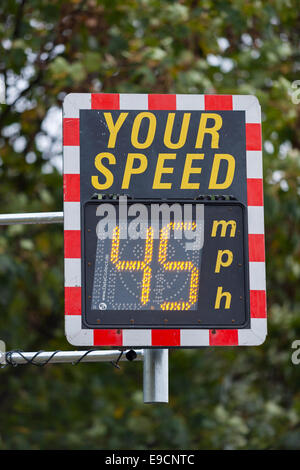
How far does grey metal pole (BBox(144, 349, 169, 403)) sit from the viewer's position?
3.61 m

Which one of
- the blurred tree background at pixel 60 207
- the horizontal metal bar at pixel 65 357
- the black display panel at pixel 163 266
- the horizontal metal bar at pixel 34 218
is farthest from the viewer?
the blurred tree background at pixel 60 207

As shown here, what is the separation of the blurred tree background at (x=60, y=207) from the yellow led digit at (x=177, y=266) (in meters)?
3.93

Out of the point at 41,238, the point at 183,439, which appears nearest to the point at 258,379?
the point at 183,439

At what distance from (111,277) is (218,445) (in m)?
5.90

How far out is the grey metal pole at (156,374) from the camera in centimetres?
361

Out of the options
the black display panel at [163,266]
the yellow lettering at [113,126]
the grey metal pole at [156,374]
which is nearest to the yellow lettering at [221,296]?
the black display panel at [163,266]

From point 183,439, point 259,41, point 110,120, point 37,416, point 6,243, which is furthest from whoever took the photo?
point 37,416

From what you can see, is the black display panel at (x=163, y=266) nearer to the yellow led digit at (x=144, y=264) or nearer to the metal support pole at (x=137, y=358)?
the yellow led digit at (x=144, y=264)

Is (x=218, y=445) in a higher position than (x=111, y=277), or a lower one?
lower

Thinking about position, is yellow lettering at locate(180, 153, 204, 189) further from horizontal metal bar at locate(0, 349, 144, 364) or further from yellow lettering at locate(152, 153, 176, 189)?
horizontal metal bar at locate(0, 349, 144, 364)

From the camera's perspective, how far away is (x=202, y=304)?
136 inches

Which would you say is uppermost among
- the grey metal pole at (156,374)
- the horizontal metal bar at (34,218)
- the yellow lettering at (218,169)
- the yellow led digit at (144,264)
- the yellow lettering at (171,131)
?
the yellow lettering at (171,131)

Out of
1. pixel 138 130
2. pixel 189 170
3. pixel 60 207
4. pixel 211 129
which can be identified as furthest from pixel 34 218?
pixel 60 207

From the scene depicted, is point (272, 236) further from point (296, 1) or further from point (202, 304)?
point (202, 304)
